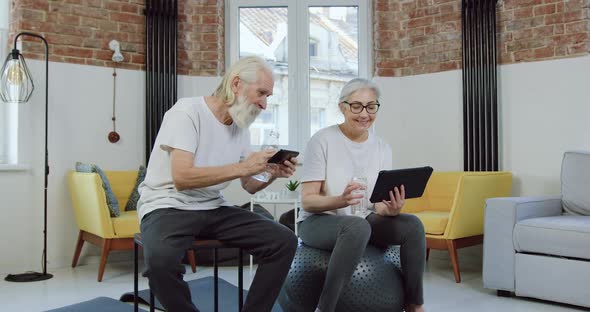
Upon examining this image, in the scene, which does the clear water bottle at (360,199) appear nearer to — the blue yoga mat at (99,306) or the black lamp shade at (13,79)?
the blue yoga mat at (99,306)

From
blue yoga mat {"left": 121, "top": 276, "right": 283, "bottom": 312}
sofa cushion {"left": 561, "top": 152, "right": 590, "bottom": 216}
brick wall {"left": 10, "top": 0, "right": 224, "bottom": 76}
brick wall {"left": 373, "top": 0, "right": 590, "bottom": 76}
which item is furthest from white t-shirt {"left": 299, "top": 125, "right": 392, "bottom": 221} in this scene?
brick wall {"left": 10, "top": 0, "right": 224, "bottom": 76}

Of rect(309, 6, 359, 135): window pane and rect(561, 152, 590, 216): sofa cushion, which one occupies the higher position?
rect(309, 6, 359, 135): window pane

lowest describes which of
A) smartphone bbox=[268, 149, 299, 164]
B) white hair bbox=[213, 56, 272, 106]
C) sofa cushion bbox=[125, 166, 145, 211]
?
sofa cushion bbox=[125, 166, 145, 211]

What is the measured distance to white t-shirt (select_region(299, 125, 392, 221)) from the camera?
2533mm

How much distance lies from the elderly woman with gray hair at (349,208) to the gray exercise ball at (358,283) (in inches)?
1.8

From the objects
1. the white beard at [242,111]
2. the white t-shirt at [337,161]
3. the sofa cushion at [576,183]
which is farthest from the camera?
the sofa cushion at [576,183]

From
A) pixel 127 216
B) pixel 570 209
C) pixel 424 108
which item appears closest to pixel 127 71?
pixel 127 216

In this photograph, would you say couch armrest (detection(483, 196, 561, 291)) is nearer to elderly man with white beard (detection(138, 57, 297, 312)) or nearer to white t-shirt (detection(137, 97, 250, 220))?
elderly man with white beard (detection(138, 57, 297, 312))

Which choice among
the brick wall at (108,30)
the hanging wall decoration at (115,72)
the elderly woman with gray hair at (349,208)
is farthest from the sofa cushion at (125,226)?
the elderly woman with gray hair at (349,208)

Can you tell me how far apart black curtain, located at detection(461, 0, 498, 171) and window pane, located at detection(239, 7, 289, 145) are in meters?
1.50

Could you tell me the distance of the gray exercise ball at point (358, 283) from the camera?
7.70 feet

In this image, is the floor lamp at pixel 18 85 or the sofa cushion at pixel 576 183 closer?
the sofa cushion at pixel 576 183

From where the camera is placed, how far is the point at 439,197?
437 cm

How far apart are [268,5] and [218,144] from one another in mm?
3173
